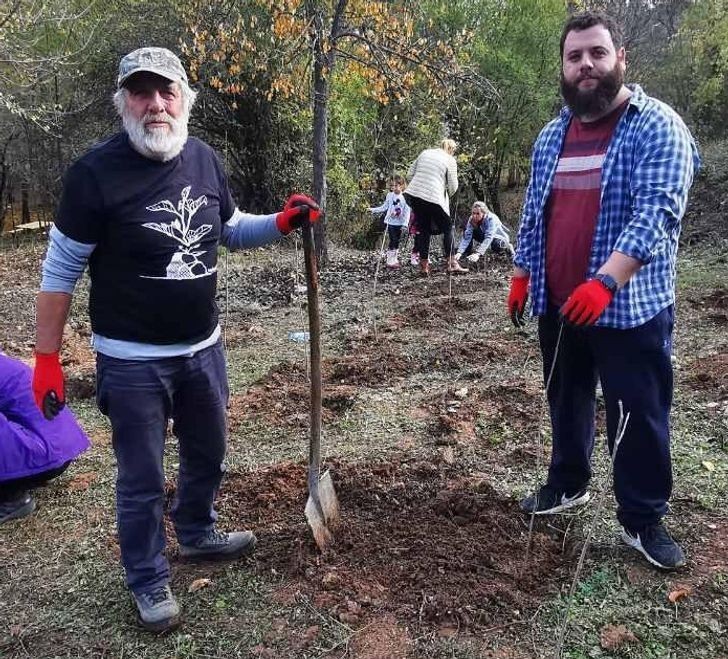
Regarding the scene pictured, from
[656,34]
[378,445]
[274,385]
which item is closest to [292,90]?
[274,385]

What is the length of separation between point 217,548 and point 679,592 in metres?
1.76

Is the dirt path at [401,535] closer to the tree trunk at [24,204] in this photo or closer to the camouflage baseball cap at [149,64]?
the camouflage baseball cap at [149,64]

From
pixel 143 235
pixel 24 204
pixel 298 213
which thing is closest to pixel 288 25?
pixel 298 213

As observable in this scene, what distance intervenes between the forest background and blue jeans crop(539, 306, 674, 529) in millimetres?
6311

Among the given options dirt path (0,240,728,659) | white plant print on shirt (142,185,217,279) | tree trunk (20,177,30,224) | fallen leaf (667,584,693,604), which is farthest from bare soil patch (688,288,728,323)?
tree trunk (20,177,30,224)

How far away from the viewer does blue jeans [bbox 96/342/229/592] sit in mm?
2266

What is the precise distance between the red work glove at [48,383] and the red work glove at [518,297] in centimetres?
175

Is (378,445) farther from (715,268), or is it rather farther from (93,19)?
(93,19)

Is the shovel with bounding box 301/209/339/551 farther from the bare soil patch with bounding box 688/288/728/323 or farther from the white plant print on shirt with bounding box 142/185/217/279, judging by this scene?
the bare soil patch with bounding box 688/288/728/323

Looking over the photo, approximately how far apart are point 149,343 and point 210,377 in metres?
0.28

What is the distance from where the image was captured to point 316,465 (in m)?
2.74

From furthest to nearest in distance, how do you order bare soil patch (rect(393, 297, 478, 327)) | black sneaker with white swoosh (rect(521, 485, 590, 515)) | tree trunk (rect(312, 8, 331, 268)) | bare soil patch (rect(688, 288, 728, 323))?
tree trunk (rect(312, 8, 331, 268)) < bare soil patch (rect(393, 297, 478, 327)) < bare soil patch (rect(688, 288, 728, 323)) < black sneaker with white swoosh (rect(521, 485, 590, 515))

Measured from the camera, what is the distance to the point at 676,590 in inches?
94.7

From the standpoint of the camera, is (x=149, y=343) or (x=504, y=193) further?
(x=504, y=193)
